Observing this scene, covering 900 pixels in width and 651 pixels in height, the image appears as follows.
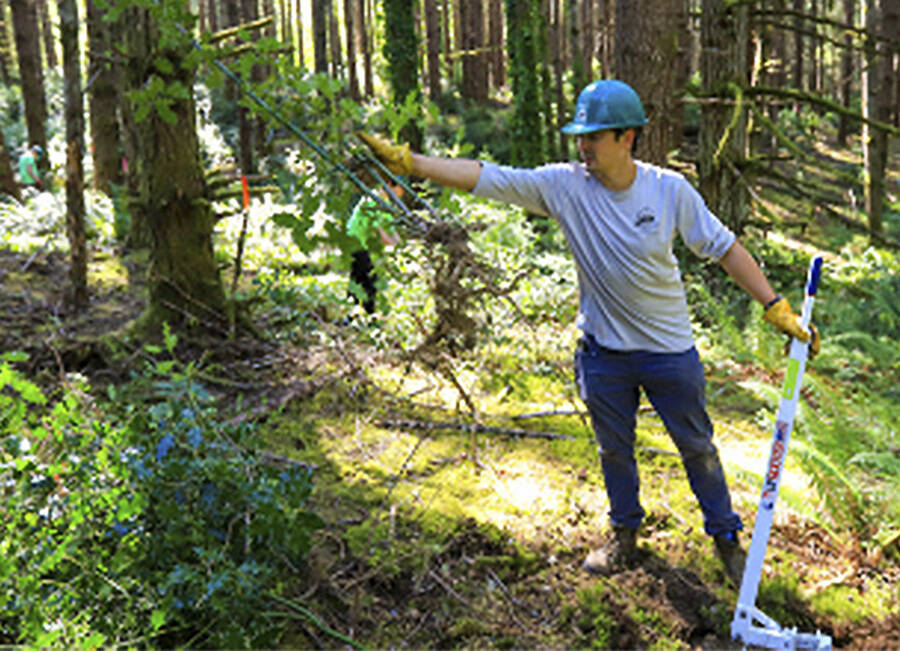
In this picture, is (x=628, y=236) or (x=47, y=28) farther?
(x=47, y=28)

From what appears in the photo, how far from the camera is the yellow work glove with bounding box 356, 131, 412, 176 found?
3.60 m

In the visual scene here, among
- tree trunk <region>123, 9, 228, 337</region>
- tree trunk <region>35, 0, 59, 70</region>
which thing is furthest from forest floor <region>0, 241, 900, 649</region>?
tree trunk <region>35, 0, 59, 70</region>

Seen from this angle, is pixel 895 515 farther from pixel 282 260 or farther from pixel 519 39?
pixel 519 39

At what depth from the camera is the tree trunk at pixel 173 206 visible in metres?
6.00

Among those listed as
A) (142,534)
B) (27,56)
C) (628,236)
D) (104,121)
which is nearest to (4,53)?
(27,56)

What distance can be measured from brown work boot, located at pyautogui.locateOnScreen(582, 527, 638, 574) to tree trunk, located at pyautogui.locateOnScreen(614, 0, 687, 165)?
14.3 ft

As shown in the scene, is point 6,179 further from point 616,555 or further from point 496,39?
point 496,39

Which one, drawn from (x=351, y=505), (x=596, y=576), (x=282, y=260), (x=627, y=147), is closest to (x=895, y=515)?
(x=596, y=576)

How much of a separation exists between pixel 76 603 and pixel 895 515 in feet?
12.8

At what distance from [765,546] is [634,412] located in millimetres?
869

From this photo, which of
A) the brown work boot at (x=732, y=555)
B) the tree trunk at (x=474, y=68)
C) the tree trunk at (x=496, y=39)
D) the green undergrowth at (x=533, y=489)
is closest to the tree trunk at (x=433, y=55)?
the tree trunk at (x=474, y=68)

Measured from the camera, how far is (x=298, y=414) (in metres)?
5.70

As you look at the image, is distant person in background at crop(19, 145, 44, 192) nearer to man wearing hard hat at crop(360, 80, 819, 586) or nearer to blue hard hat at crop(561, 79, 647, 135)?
man wearing hard hat at crop(360, 80, 819, 586)

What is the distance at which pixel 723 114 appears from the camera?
8.48 meters
